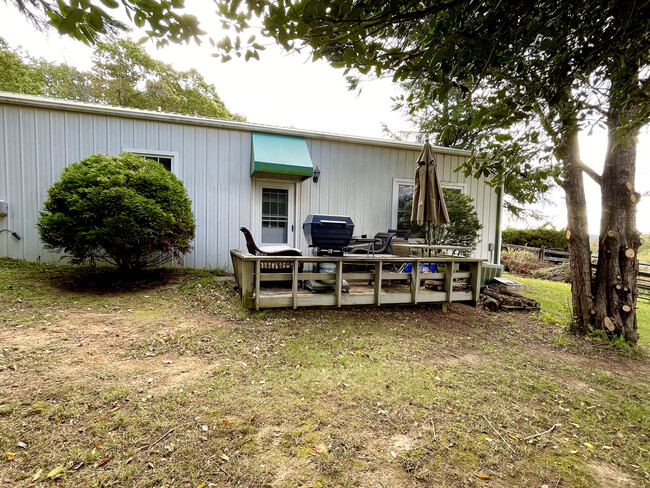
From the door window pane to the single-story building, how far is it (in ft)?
0.08

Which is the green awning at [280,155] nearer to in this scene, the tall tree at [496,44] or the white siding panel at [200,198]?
the white siding panel at [200,198]

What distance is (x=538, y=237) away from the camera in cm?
1323

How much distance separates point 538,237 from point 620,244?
432 inches

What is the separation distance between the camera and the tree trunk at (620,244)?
12.6ft

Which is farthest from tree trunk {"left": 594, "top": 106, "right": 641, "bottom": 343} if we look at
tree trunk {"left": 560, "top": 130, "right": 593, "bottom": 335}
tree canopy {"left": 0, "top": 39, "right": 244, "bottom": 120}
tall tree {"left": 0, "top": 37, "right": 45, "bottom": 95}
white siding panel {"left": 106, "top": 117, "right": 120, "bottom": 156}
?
tall tree {"left": 0, "top": 37, "right": 45, "bottom": 95}

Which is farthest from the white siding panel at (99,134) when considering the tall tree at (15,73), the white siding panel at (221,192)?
the tall tree at (15,73)

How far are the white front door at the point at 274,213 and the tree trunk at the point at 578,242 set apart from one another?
16.4 feet

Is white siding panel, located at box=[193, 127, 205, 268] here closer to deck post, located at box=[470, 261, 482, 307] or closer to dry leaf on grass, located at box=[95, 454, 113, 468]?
dry leaf on grass, located at box=[95, 454, 113, 468]

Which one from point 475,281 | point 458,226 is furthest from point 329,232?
point 458,226

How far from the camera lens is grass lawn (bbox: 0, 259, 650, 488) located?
1.55m

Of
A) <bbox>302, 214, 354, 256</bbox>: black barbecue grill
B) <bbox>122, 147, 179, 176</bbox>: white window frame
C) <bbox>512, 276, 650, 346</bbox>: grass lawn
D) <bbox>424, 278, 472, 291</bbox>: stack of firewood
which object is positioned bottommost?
<bbox>512, 276, 650, 346</bbox>: grass lawn

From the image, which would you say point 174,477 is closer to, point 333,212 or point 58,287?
point 58,287

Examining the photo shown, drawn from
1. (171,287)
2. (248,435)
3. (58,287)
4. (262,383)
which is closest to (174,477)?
(248,435)

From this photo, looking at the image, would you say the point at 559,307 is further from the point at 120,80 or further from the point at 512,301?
the point at 120,80
